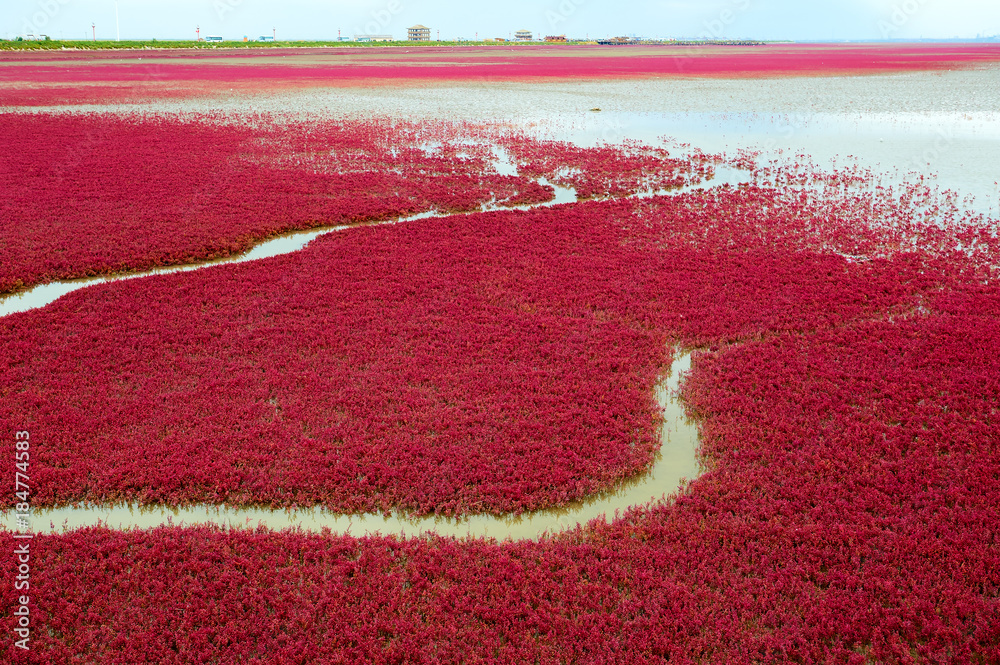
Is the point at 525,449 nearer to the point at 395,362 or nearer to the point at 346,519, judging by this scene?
the point at 346,519

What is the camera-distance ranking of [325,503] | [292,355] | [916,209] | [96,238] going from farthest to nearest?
[916,209] < [96,238] < [292,355] < [325,503]

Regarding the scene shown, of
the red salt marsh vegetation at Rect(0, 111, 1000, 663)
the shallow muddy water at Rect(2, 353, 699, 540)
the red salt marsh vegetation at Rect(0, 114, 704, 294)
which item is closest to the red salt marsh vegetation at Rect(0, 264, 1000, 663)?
the red salt marsh vegetation at Rect(0, 111, 1000, 663)

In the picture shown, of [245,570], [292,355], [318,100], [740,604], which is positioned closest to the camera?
[740,604]

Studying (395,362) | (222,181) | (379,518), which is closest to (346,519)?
(379,518)

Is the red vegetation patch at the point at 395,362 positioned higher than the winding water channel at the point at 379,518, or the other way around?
the red vegetation patch at the point at 395,362

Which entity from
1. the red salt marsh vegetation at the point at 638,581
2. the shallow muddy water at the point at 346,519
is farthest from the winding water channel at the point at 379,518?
the red salt marsh vegetation at the point at 638,581

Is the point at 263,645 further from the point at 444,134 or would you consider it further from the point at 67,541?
the point at 444,134

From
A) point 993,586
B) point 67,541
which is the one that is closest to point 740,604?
point 993,586

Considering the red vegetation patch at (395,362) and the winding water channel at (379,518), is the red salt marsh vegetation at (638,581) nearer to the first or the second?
the winding water channel at (379,518)
